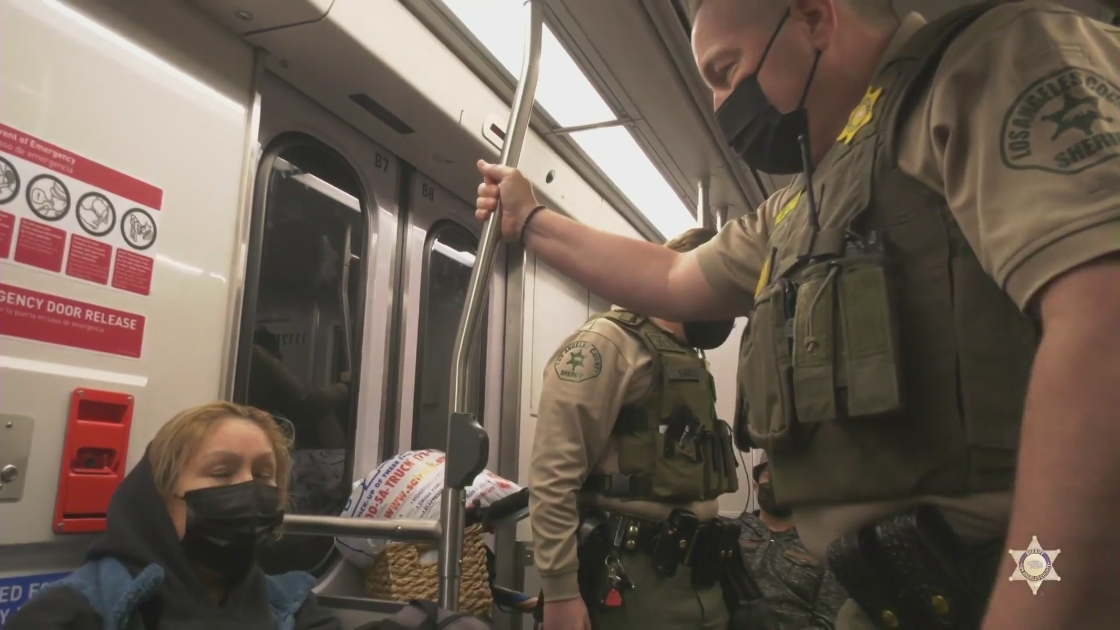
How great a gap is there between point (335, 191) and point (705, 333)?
1.47 m

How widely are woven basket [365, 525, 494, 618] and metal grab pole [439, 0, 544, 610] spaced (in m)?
0.74

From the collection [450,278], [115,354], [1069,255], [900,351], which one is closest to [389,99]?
[450,278]

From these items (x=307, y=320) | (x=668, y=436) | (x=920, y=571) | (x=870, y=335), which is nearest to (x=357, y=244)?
(x=307, y=320)

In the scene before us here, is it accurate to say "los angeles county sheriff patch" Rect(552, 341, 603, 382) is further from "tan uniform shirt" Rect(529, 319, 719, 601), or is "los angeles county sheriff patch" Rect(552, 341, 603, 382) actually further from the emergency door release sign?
the emergency door release sign

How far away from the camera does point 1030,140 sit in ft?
2.32

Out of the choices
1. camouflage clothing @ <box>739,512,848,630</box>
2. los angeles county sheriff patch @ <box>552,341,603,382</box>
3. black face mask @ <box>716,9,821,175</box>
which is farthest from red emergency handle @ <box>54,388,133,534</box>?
camouflage clothing @ <box>739,512,848,630</box>

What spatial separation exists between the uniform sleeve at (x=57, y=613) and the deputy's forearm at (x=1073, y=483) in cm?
141

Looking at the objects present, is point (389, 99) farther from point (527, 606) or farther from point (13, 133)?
point (527, 606)

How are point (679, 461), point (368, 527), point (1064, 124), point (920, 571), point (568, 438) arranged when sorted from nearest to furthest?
point (1064, 124) → point (920, 571) → point (368, 527) → point (568, 438) → point (679, 461)

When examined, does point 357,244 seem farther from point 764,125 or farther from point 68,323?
point 764,125

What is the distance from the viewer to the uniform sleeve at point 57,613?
1.20 meters

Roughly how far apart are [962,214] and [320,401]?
2190mm

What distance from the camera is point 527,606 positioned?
234 cm

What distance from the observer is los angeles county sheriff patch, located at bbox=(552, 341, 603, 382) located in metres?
2.21
